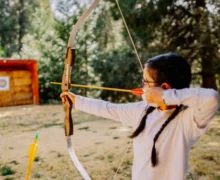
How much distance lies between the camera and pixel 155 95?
35.1 inches

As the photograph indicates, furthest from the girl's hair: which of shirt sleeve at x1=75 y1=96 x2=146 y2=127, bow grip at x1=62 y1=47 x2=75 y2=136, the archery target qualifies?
the archery target

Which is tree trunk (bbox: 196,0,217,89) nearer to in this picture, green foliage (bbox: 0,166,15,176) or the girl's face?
green foliage (bbox: 0,166,15,176)

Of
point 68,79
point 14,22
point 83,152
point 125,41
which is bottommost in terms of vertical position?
point 83,152

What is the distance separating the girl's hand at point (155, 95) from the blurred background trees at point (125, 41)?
5.49 metres

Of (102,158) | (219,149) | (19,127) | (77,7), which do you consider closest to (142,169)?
(102,158)

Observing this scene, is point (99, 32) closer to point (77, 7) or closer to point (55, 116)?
point (77, 7)

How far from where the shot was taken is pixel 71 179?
226 centimetres

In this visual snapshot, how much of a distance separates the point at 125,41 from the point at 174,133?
7.97 metres

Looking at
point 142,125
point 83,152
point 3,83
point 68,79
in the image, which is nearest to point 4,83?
point 3,83

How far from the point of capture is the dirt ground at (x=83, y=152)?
2365 millimetres

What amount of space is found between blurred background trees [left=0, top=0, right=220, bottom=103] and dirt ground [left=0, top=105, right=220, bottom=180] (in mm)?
2120

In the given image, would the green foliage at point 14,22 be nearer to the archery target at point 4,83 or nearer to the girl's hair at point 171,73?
the archery target at point 4,83

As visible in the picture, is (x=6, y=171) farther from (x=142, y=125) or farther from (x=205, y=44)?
(x=205, y=44)

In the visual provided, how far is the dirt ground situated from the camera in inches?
93.1
